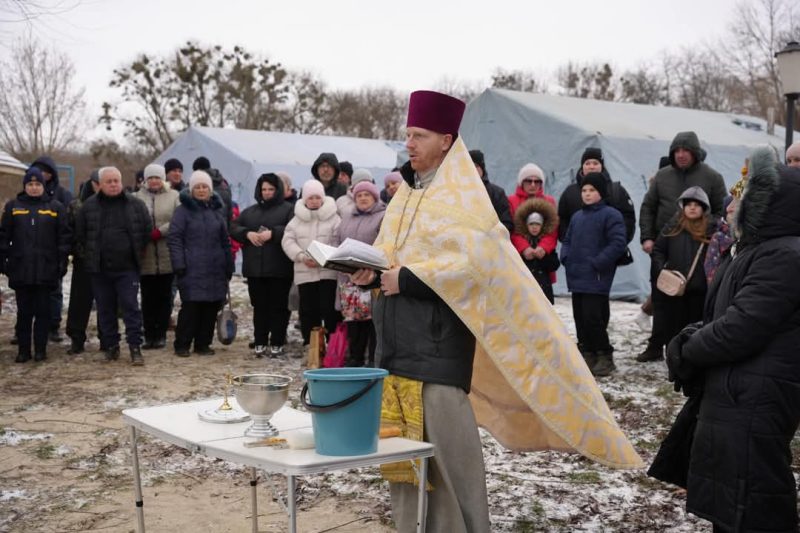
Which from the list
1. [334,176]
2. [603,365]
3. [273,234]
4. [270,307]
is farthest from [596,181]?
[270,307]

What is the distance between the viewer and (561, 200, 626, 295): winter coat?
25.0 feet

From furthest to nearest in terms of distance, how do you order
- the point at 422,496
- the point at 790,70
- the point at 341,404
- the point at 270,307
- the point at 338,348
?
the point at 790,70 < the point at 270,307 < the point at 338,348 < the point at 422,496 < the point at 341,404

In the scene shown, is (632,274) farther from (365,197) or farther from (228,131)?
(228,131)

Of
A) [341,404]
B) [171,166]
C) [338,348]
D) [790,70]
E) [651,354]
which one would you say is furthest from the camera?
[171,166]

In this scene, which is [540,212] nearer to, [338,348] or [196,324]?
[338,348]

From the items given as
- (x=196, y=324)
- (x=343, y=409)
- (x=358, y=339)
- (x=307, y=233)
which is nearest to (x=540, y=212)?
(x=358, y=339)

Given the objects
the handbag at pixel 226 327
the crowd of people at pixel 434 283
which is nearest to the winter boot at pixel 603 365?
the crowd of people at pixel 434 283

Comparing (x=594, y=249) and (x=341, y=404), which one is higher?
(x=594, y=249)

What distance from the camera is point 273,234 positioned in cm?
892

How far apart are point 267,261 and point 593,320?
125 inches

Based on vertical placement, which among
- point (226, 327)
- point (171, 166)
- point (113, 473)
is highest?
point (171, 166)

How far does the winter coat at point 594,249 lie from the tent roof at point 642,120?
18.4 feet

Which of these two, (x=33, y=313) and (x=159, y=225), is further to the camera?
(x=159, y=225)

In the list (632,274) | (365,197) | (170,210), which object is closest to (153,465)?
(365,197)
